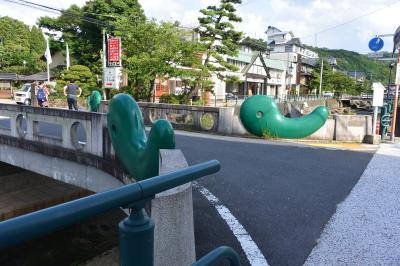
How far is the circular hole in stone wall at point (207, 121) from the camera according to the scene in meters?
12.9

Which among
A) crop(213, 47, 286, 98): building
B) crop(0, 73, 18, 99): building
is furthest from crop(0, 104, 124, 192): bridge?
crop(213, 47, 286, 98): building

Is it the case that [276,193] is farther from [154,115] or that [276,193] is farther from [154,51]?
[154,51]

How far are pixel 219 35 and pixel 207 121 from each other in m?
16.9

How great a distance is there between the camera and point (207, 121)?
13.0 metres

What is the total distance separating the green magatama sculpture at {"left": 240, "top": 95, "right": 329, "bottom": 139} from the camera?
1077cm

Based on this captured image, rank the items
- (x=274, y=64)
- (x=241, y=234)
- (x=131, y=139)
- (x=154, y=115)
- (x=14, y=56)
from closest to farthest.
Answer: (x=241, y=234)
(x=131, y=139)
(x=154, y=115)
(x=14, y=56)
(x=274, y=64)

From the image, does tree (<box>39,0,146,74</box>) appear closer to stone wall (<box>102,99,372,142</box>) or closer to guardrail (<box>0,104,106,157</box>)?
stone wall (<box>102,99,372,142</box>)

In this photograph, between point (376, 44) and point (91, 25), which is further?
point (91, 25)

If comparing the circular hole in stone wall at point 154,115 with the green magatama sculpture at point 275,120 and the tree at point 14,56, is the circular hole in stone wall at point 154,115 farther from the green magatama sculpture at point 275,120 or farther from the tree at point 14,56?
the tree at point 14,56

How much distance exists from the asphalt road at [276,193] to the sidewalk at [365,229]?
0.44ft

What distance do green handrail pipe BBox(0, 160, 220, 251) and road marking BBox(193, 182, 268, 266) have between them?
211 centimetres

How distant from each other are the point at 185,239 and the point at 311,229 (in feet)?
6.21

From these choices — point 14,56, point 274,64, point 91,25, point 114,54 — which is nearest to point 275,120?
point 114,54

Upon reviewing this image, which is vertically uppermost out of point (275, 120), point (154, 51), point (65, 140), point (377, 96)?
point (154, 51)
